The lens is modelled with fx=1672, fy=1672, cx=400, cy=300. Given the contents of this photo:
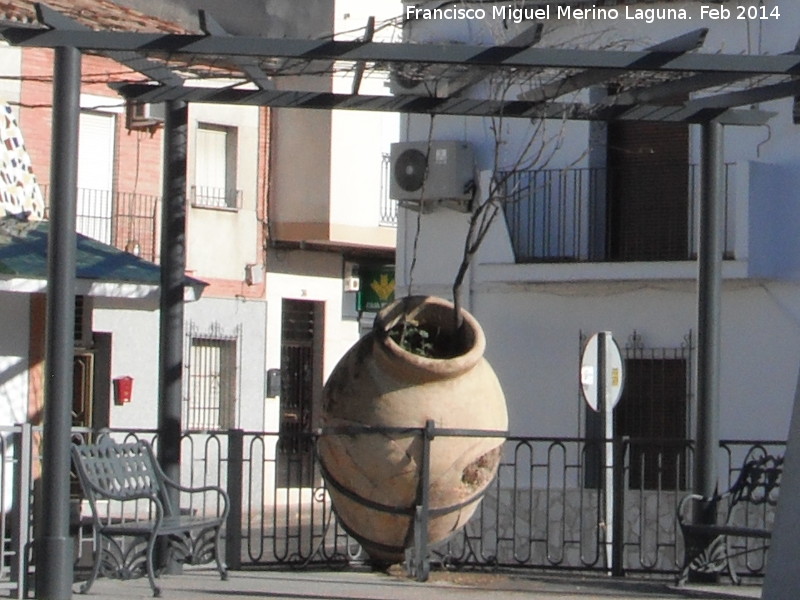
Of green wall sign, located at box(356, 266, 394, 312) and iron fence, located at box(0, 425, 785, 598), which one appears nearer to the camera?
iron fence, located at box(0, 425, 785, 598)

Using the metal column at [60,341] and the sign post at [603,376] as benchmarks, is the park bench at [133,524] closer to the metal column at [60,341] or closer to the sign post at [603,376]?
the metal column at [60,341]

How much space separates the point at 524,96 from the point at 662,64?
2.52 m

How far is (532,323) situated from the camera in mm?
20547

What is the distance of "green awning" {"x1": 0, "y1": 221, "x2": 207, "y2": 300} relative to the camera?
14.7 meters

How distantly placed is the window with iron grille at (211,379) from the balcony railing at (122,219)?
6.82 feet

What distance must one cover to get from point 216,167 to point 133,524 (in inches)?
722

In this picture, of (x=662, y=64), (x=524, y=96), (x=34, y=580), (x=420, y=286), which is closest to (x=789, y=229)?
(x=420, y=286)

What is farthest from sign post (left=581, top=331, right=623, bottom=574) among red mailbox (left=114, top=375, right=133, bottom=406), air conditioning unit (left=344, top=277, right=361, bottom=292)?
air conditioning unit (left=344, top=277, right=361, bottom=292)

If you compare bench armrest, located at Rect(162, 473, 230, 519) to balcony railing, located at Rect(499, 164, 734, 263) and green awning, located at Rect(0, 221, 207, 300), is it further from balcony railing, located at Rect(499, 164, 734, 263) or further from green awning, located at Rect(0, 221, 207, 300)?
balcony railing, located at Rect(499, 164, 734, 263)

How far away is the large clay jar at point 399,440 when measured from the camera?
10.4 metres

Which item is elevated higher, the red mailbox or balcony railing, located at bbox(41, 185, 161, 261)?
balcony railing, located at bbox(41, 185, 161, 261)

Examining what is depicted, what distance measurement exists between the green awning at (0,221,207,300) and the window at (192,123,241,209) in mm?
11000

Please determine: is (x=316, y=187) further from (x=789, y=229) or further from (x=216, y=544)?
(x=216, y=544)

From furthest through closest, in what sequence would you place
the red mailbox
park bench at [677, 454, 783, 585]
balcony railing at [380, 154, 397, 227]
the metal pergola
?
balcony railing at [380, 154, 397, 227] → the red mailbox → park bench at [677, 454, 783, 585] → the metal pergola
